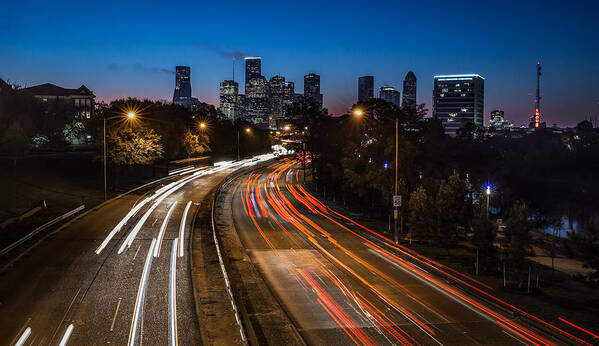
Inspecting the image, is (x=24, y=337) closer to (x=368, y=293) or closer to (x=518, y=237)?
(x=368, y=293)

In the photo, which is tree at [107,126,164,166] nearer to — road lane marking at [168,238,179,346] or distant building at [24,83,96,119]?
road lane marking at [168,238,179,346]

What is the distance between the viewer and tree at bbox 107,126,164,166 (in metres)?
50.2

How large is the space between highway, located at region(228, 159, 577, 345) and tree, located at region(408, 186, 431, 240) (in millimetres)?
1543

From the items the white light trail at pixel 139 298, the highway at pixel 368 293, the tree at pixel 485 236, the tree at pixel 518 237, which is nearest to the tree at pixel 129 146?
A: the highway at pixel 368 293

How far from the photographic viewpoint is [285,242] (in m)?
27.4

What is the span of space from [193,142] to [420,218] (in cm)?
6353

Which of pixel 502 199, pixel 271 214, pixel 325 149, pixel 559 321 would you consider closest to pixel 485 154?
pixel 502 199

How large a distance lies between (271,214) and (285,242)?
11508 millimetres

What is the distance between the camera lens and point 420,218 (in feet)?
85.6

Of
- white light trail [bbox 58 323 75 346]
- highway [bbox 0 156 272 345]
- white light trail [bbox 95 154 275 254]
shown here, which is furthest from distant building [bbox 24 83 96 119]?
white light trail [bbox 58 323 75 346]

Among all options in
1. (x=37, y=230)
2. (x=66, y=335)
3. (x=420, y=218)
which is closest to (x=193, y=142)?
(x=37, y=230)

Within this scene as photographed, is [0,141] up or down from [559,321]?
up

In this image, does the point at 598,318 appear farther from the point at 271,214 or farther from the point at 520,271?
the point at 271,214

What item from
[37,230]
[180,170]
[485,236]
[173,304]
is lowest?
[173,304]
